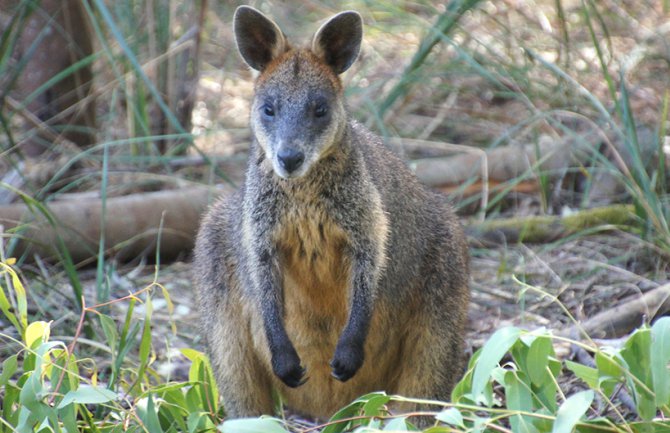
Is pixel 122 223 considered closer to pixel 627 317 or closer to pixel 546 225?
pixel 546 225

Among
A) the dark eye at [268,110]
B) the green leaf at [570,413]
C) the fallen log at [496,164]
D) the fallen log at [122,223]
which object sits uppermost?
the dark eye at [268,110]

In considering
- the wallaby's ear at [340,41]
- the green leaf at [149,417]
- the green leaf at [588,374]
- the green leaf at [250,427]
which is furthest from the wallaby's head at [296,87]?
the green leaf at [588,374]

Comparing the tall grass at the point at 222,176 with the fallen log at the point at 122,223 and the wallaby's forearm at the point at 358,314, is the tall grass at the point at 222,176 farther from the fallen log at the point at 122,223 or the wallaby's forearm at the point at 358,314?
the wallaby's forearm at the point at 358,314

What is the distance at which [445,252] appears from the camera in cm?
434

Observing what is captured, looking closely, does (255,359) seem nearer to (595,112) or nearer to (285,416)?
(285,416)

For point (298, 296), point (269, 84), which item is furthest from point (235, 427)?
point (269, 84)

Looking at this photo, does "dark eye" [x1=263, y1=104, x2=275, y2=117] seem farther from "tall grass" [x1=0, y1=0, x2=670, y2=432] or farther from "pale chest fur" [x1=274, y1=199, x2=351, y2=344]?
"tall grass" [x1=0, y1=0, x2=670, y2=432]

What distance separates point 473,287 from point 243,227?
6.31 ft

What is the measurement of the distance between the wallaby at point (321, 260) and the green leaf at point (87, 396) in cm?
85

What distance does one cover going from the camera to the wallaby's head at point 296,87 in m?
3.74

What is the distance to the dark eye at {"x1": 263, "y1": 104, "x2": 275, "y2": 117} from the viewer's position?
12.8 ft

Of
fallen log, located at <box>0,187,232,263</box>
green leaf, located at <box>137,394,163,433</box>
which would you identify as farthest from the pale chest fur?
fallen log, located at <box>0,187,232,263</box>

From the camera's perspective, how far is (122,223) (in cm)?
578

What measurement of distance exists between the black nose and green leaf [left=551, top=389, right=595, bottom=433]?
56.1 inches
